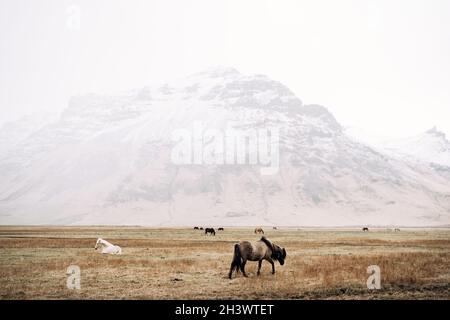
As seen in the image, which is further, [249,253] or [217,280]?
[249,253]

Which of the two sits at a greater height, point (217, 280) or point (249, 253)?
point (249, 253)

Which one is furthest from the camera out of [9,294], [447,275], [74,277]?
[447,275]

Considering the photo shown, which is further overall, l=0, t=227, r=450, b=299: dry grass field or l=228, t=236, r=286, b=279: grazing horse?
l=228, t=236, r=286, b=279: grazing horse

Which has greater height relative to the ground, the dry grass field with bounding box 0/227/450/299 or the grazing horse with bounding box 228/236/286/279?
the grazing horse with bounding box 228/236/286/279

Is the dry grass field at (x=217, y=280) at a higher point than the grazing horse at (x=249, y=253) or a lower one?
lower

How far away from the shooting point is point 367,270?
84.0 feet

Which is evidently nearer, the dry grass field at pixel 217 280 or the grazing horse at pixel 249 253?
the dry grass field at pixel 217 280
